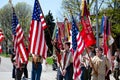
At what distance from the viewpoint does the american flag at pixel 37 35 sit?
13.3m

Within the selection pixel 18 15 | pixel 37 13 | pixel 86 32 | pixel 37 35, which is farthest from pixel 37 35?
pixel 18 15

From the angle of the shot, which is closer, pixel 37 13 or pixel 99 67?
pixel 99 67

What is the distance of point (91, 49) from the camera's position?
16625 millimetres

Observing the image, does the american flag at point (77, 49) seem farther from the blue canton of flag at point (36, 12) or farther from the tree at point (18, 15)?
the tree at point (18, 15)

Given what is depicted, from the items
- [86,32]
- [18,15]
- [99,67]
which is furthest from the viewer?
[18,15]

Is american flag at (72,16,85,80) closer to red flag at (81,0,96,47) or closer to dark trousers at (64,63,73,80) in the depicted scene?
dark trousers at (64,63,73,80)

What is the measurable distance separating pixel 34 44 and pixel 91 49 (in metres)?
3.87

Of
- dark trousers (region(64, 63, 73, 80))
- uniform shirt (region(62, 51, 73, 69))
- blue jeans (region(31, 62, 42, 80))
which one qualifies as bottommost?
blue jeans (region(31, 62, 42, 80))

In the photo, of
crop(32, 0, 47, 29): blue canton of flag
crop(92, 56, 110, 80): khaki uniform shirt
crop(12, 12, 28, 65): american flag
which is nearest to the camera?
crop(92, 56, 110, 80): khaki uniform shirt

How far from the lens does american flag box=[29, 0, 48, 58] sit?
13.3 meters

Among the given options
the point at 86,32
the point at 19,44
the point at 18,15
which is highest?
the point at 86,32

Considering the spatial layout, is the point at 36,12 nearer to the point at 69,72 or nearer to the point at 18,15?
the point at 69,72

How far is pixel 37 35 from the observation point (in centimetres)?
1333

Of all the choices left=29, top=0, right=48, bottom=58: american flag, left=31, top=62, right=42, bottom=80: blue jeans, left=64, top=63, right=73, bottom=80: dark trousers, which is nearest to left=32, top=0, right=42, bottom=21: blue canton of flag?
left=29, top=0, right=48, bottom=58: american flag
